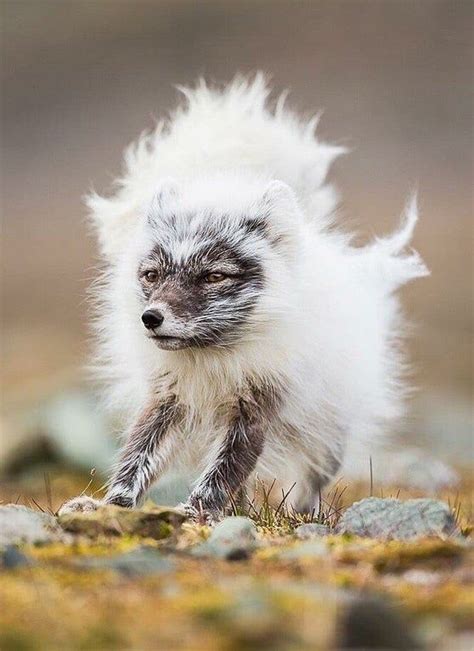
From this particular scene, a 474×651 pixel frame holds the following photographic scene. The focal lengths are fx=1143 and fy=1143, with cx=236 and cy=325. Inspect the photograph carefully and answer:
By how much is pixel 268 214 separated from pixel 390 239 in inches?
92.4

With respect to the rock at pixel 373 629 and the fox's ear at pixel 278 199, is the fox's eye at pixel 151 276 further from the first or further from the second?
the rock at pixel 373 629

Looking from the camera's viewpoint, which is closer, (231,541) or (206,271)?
(231,541)

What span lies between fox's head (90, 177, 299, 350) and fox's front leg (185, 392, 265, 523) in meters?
0.50

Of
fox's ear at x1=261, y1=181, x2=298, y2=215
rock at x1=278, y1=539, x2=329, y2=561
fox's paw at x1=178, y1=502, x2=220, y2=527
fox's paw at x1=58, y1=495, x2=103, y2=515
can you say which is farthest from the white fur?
rock at x1=278, y1=539, x2=329, y2=561

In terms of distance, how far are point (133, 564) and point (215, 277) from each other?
3.06m

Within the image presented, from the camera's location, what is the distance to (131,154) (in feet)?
31.7

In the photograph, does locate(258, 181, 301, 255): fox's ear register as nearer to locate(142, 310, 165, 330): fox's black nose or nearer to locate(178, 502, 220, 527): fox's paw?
locate(142, 310, 165, 330): fox's black nose

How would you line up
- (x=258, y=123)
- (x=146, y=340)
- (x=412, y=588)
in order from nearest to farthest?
(x=412, y=588), (x=146, y=340), (x=258, y=123)

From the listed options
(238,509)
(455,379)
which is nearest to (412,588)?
(238,509)

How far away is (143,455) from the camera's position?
7.46m

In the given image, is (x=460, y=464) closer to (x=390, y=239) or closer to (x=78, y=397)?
(x=78, y=397)

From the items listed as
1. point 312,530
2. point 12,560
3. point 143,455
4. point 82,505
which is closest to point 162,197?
point 143,455

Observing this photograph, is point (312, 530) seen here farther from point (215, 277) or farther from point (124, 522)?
point (215, 277)

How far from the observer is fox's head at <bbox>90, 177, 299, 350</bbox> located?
7035 mm
